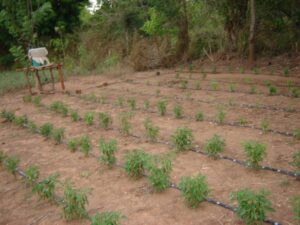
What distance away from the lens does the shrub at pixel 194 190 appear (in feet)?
10.1

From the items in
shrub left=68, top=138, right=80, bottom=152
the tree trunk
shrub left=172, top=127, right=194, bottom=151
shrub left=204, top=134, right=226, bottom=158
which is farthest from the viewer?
the tree trunk

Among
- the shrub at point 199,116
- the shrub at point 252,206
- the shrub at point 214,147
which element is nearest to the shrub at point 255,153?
the shrub at point 214,147

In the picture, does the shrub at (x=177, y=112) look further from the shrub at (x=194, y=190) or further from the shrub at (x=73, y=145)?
the shrub at (x=194, y=190)

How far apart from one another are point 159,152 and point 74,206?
169 cm

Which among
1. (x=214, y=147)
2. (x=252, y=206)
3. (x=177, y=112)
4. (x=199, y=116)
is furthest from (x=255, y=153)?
(x=177, y=112)

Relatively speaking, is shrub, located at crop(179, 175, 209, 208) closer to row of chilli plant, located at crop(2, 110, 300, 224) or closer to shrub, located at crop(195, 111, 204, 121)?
row of chilli plant, located at crop(2, 110, 300, 224)

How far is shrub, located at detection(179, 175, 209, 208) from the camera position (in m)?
3.07

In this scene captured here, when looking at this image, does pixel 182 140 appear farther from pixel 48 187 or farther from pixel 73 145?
pixel 48 187

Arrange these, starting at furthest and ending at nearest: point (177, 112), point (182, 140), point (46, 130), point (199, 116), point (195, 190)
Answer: point (177, 112) < point (199, 116) < point (46, 130) < point (182, 140) < point (195, 190)

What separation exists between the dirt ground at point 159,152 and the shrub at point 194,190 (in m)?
0.09

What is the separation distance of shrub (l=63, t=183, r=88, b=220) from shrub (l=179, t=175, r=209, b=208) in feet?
2.96

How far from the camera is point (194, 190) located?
306 cm

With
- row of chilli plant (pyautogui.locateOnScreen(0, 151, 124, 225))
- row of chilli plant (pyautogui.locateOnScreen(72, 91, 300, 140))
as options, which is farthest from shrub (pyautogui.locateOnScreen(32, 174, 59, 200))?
row of chilli plant (pyautogui.locateOnScreen(72, 91, 300, 140))

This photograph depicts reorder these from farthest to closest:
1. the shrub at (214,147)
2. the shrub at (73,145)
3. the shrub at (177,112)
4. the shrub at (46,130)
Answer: the shrub at (177,112) → the shrub at (46,130) → the shrub at (73,145) → the shrub at (214,147)
